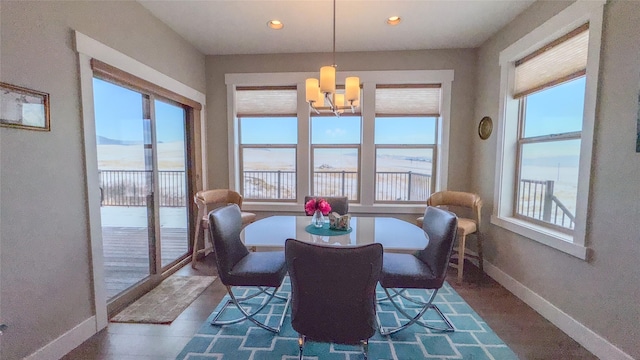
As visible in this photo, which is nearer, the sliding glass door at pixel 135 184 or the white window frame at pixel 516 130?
the white window frame at pixel 516 130

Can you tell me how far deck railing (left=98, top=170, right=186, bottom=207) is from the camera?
2.31 meters

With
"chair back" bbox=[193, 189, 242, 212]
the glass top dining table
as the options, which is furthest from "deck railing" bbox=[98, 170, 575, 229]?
the glass top dining table

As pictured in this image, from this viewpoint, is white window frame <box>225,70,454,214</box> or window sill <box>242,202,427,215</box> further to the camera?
window sill <box>242,202,427,215</box>

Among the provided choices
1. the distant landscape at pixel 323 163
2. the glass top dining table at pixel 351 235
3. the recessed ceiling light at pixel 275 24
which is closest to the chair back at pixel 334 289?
the glass top dining table at pixel 351 235

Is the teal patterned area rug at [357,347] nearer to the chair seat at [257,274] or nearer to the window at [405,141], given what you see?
the chair seat at [257,274]

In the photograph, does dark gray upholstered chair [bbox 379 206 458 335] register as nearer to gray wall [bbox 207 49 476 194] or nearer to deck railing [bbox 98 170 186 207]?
gray wall [bbox 207 49 476 194]

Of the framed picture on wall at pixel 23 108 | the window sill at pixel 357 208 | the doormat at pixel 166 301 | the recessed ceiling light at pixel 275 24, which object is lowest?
the doormat at pixel 166 301

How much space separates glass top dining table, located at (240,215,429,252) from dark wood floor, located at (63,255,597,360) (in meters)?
0.86

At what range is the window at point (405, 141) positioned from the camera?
11.7 feet

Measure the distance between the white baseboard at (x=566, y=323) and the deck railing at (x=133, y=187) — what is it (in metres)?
3.72

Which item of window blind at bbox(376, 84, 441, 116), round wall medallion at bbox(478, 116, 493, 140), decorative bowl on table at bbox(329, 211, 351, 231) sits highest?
window blind at bbox(376, 84, 441, 116)

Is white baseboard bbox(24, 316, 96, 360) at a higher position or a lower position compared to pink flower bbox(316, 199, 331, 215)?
lower

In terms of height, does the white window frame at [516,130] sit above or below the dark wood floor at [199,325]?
above

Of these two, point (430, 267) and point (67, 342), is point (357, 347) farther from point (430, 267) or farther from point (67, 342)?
point (67, 342)
